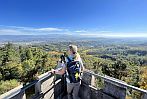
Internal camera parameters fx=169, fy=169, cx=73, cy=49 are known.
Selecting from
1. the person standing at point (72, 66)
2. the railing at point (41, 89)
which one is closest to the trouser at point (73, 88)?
the person standing at point (72, 66)

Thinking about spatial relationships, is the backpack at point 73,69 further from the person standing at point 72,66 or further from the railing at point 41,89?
the railing at point 41,89

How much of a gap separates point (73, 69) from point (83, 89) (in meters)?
0.96

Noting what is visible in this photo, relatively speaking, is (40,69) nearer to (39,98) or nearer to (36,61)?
(36,61)

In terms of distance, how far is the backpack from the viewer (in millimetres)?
3068

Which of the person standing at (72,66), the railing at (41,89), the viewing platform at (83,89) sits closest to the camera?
the railing at (41,89)

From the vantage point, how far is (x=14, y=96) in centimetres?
236

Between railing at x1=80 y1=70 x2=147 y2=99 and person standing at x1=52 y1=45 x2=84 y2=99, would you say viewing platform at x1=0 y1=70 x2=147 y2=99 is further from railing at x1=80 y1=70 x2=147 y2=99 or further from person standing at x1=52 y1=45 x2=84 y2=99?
person standing at x1=52 y1=45 x2=84 y2=99

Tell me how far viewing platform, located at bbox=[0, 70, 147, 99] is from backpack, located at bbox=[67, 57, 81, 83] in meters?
0.43

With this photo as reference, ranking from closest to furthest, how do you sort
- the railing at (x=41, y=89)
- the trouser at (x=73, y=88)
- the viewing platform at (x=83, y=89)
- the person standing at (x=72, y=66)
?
1. the railing at (x=41, y=89)
2. the viewing platform at (x=83, y=89)
3. the person standing at (x=72, y=66)
4. the trouser at (x=73, y=88)

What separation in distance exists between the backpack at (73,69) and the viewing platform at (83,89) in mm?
428

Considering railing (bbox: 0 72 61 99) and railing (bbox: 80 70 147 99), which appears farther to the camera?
railing (bbox: 80 70 147 99)

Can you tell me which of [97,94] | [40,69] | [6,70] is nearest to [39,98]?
[97,94]

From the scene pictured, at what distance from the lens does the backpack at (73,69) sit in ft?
10.1

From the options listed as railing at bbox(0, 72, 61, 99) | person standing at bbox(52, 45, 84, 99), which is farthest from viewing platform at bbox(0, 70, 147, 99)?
person standing at bbox(52, 45, 84, 99)
